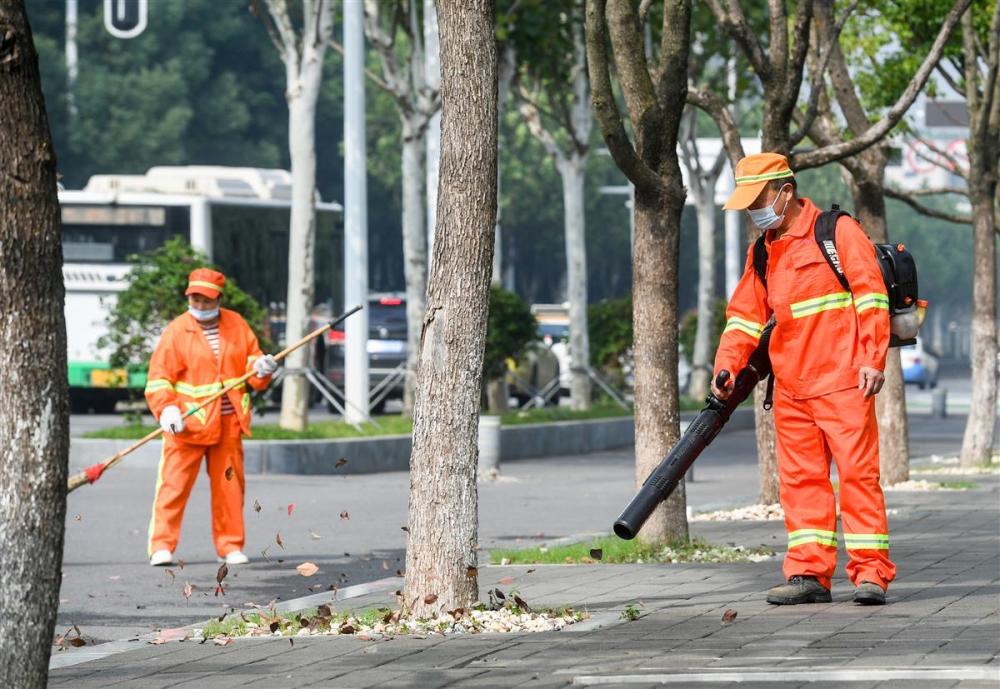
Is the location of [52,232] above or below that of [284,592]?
above

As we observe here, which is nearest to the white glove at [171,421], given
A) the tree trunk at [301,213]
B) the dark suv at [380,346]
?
the tree trunk at [301,213]

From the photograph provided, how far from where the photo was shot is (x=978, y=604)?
26.5 feet

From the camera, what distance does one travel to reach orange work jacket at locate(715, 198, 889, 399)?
8078 millimetres

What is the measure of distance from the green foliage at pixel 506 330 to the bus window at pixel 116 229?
285 inches

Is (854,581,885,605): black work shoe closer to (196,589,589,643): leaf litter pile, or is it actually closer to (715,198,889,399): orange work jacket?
(715,198,889,399): orange work jacket

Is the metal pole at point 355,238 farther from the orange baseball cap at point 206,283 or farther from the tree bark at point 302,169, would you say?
the orange baseball cap at point 206,283

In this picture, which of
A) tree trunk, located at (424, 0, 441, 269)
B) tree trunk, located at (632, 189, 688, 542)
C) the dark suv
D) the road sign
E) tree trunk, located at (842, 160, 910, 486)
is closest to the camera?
tree trunk, located at (632, 189, 688, 542)

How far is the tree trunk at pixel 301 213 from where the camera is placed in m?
20.1

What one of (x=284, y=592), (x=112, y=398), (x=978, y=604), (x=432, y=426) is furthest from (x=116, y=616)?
(x=112, y=398)

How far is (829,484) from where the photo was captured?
27.0 feet

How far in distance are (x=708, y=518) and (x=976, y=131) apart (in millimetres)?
6811

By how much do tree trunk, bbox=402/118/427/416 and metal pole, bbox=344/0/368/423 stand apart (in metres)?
1.13

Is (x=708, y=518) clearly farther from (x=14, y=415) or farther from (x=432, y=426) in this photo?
(x=14, y=415)

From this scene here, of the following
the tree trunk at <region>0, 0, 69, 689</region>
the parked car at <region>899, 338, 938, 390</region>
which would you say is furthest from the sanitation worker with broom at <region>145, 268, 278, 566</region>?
the parked car at <region>899, 338, 938, 390</region>
